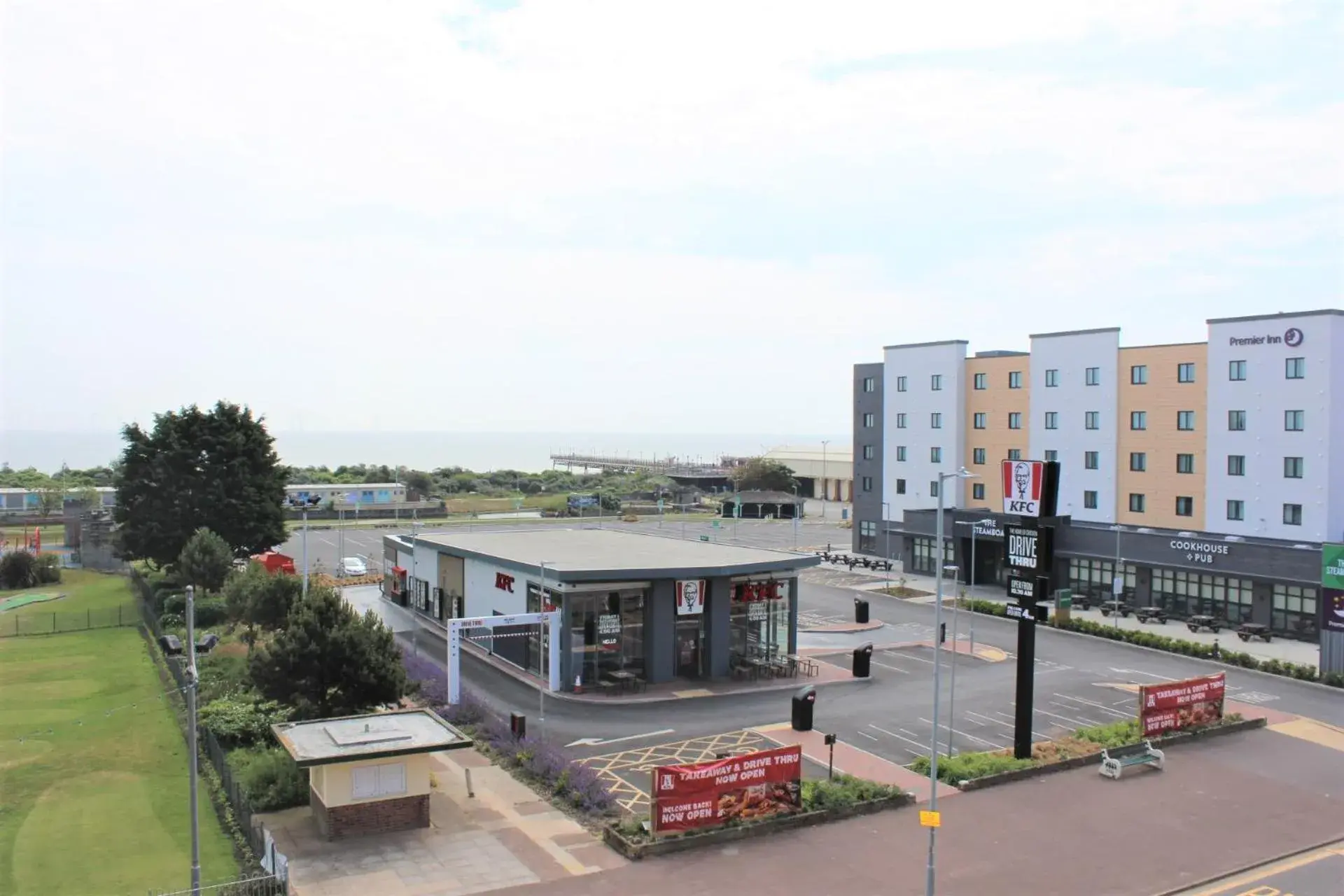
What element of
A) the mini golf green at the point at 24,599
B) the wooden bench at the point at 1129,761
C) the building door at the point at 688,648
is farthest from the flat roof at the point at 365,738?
the mini golf green at the point at 24,599

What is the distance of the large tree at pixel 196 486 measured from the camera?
58.3 meters

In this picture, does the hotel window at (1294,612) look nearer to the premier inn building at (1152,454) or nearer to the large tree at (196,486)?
the premier inn building at (1152,454)

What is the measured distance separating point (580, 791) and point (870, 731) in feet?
35.4

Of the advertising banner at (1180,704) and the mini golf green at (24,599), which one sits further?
the mini golf green at (24,599)

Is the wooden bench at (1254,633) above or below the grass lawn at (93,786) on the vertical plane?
above

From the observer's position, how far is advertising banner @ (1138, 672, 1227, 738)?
1203 inches

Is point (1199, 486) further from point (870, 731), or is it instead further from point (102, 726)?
point (102, 726)

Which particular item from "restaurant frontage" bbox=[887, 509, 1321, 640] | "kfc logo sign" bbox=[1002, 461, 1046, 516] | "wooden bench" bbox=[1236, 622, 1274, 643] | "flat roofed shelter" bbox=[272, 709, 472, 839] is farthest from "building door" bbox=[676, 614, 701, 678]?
"wooden bench" bbox=[1236, 622, 1274, 643]

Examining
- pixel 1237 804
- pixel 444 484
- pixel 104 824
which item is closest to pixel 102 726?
pixel 104 824

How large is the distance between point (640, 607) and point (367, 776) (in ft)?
52.5

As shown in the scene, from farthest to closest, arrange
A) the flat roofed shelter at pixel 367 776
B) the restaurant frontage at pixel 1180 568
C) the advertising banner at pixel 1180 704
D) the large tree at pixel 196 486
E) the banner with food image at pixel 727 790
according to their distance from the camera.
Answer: the large tree at pixel 196 486, the restaurant frontage at pixel 1180 568, the advertising banner at pixel 1180 704, the banner with food image at pixel 727 790, the flat roofed shelter at pixel 367 776

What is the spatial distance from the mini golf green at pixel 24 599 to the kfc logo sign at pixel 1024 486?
5209 centimetres

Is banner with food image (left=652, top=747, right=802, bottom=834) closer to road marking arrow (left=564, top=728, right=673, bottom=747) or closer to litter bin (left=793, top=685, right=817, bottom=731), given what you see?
litter bin (left=793, top=685, right=817, bottom=731)

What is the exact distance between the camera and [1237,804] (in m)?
26.1
